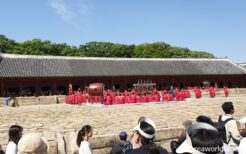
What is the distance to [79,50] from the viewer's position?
7419 centimetres

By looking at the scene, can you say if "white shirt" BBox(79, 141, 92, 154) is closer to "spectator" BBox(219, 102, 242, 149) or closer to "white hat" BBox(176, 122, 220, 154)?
"spectator" BBox(219, 102, 242, 149)

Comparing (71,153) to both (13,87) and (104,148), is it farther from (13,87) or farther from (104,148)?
(13,87)

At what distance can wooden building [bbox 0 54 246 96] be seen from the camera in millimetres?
34625

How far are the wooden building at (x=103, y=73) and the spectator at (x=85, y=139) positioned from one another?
28984 mm

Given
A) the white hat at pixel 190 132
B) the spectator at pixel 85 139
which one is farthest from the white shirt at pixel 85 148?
the white hat at pixel 190 132

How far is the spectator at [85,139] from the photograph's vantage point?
5289 mm

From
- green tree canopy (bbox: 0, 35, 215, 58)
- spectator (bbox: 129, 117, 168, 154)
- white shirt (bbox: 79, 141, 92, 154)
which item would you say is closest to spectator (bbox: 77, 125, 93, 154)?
white shirt (bbox: 79, 141, 92, 154)

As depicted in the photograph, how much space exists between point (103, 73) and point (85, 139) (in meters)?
32.8

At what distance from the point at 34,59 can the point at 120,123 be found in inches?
1052

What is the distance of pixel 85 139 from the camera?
18.0 ft

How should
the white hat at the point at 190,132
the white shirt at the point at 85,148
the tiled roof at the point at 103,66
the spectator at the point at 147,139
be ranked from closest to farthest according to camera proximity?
the white hat at the point at 190,132 → the spectator at the point at 147,139 → the white shirt at the point at 85,148 → the tiled roof at the point at 103,66

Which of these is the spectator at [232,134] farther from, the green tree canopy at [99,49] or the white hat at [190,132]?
the green tree canopy at [99,49]

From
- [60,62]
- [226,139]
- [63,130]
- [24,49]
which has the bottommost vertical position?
[63,130]

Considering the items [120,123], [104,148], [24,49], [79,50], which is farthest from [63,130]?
[79,50]
